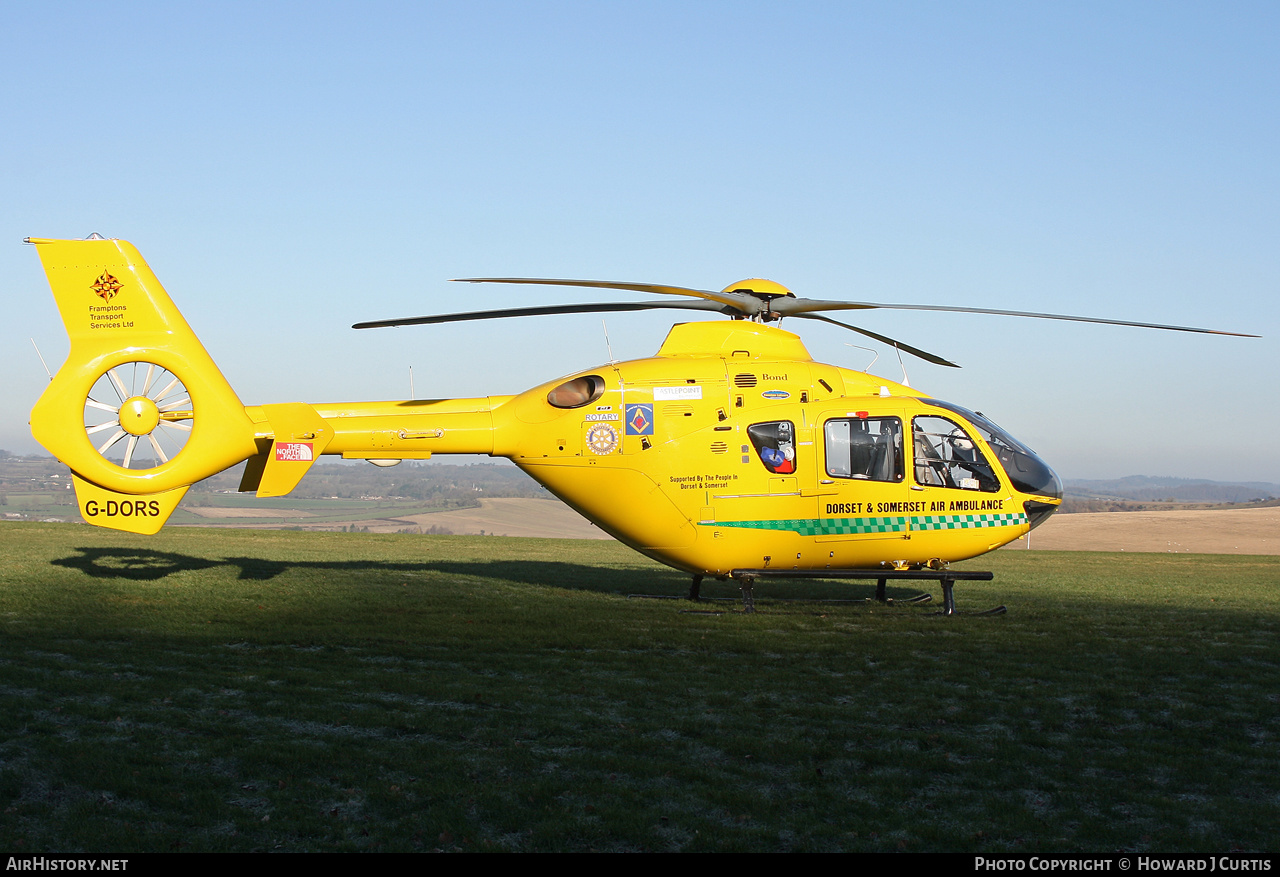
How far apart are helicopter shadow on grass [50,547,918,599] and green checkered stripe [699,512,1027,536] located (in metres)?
2.56

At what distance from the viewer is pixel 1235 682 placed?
385 inches

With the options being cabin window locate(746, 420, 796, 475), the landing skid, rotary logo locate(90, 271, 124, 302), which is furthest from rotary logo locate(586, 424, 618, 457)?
rotary logo locate(90, 271, 124, 302)

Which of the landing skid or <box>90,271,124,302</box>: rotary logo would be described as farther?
the landing skid

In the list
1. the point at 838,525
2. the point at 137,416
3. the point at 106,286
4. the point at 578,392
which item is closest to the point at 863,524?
the point at 838,525

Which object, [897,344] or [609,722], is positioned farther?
[897,344]

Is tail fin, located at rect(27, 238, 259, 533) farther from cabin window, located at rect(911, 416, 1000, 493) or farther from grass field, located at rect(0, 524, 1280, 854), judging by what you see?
cabin window, located at rect(911, 416, 1000, 493)

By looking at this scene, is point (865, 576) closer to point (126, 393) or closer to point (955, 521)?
point (955, 521)

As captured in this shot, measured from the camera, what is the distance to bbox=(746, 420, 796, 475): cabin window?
1366 centimetres

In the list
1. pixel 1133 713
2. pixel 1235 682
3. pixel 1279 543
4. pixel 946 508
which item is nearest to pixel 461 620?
pixel 946 508


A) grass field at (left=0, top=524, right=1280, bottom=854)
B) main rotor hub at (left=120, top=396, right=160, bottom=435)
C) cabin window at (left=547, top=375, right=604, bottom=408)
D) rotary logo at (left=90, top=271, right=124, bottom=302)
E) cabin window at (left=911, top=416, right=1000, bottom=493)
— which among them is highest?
rotary logo at (left=90, top=271, right=124, bottom=302)

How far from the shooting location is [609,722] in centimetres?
796

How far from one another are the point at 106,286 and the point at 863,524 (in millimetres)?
11478

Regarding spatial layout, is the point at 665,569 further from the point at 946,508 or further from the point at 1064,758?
the point at 1064,758
